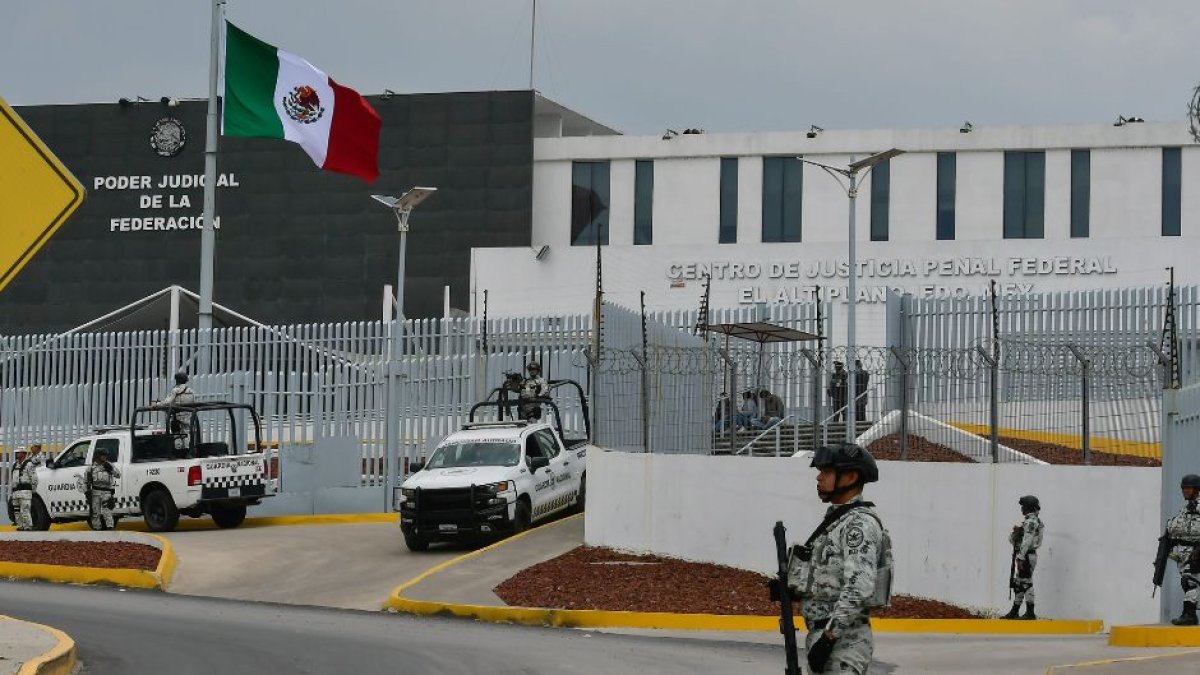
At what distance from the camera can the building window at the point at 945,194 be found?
59.8 meters

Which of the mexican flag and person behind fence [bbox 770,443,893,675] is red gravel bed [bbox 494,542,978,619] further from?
the mexican flag

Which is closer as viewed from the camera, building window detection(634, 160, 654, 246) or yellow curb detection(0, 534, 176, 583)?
yellow curb detection(0, 534, 176, 583)

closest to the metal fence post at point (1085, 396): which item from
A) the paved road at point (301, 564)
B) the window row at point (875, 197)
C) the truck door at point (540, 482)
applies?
the paved road at point (301, 564)

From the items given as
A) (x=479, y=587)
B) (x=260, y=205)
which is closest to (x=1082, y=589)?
(x=479, y=587)

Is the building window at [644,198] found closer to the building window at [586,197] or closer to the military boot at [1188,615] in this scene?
the building window at [586,197]

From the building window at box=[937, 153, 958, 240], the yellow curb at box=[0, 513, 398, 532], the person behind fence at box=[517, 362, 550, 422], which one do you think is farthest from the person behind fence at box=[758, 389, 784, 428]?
the building window at box=[937, 153, 958, 240]

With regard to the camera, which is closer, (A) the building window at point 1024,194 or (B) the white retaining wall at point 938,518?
(B) the white retaining wall at point 938,518

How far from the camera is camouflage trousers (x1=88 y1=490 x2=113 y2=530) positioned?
88.7 feet

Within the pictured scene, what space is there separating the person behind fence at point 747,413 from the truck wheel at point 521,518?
368 centimetres

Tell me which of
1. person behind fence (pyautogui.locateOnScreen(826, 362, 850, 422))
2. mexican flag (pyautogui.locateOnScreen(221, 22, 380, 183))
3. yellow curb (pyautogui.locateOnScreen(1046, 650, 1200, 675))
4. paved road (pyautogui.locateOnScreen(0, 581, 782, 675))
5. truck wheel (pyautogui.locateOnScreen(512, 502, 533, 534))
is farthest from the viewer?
mexican flag (pyautogui.locateOnScreen(221, 22, 380, 183))

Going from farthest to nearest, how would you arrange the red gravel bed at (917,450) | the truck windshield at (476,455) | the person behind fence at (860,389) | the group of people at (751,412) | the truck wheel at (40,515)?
the truck wheel at (40,515) < the truck windshield at (476,455) < the group of people at (751,412) < the person behind fence at (860,389) < the red gravel bed at (917,450)

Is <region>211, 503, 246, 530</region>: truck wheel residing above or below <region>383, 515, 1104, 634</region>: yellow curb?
above

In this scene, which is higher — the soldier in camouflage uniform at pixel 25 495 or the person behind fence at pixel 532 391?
the person behind fence at pixel 532 391

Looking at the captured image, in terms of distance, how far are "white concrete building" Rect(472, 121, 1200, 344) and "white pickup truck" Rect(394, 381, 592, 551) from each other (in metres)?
26.9
